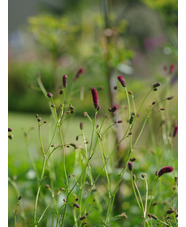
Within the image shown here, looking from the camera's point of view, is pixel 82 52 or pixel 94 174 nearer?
pixel 94 174

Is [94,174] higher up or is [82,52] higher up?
[82,52]

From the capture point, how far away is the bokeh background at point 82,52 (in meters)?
1.77

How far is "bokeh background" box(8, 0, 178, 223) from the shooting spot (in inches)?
69.7

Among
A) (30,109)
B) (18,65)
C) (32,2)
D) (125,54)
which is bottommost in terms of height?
(30,109)

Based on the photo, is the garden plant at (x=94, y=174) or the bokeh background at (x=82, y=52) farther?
the bokeh background at (x=82, y=52)

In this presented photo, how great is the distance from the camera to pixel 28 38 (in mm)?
12898

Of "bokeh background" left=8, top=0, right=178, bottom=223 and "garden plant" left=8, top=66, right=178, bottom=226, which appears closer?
"garden plant" left=8, top=66, right=178, bottom=226

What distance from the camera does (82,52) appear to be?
24.2ft
